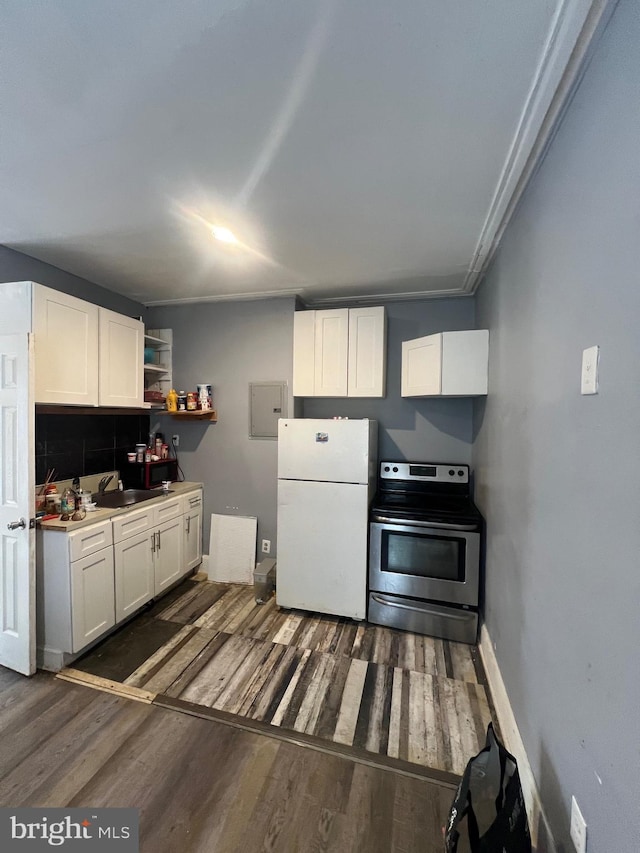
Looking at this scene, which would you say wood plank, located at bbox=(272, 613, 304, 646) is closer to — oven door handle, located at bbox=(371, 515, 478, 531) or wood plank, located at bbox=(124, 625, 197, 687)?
wood plank, located at bbox=(124, 625, 197, 687)

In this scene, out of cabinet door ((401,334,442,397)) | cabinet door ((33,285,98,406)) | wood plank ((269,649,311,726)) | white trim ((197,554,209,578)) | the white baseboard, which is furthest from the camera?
white trim ((197,554,209,578))

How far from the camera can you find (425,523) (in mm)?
2332

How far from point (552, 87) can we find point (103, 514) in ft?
9.41

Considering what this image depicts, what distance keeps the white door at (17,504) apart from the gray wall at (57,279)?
2.23 ft

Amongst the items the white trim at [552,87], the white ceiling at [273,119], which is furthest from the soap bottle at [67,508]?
the white trim at [552,87]

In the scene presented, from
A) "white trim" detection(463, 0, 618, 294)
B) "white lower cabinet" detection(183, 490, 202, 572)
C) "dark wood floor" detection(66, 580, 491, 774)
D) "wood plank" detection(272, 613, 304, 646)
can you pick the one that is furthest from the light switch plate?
"white lower cabinet" detection(183, 490, 202, 572)

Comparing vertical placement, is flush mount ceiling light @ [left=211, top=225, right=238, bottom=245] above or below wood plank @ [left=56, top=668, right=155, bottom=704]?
above

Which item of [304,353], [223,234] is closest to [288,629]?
[304,353]

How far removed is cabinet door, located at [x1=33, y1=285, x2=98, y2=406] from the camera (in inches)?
80.0

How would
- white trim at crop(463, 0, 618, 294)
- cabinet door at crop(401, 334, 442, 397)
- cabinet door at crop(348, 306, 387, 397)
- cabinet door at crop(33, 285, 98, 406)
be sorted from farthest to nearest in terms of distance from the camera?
cabinet door at crop(348, 306, 387, 397) < cabinet door at crop(401, 334, 442, 397) < cabinet door at crop(33, 285, 98, 406) < white trim at crop(463, 0, 618, 294)

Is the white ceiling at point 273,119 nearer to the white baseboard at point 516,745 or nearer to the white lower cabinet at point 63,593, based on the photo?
the white lower cabinet at point 63,593

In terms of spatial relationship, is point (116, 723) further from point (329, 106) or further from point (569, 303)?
point (329, 106)

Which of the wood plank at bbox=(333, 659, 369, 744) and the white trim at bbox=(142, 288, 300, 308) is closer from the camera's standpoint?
the wood plank at bbox=(333, 659, 369, 744)

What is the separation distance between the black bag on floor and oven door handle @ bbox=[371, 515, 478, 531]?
3.93 ft
